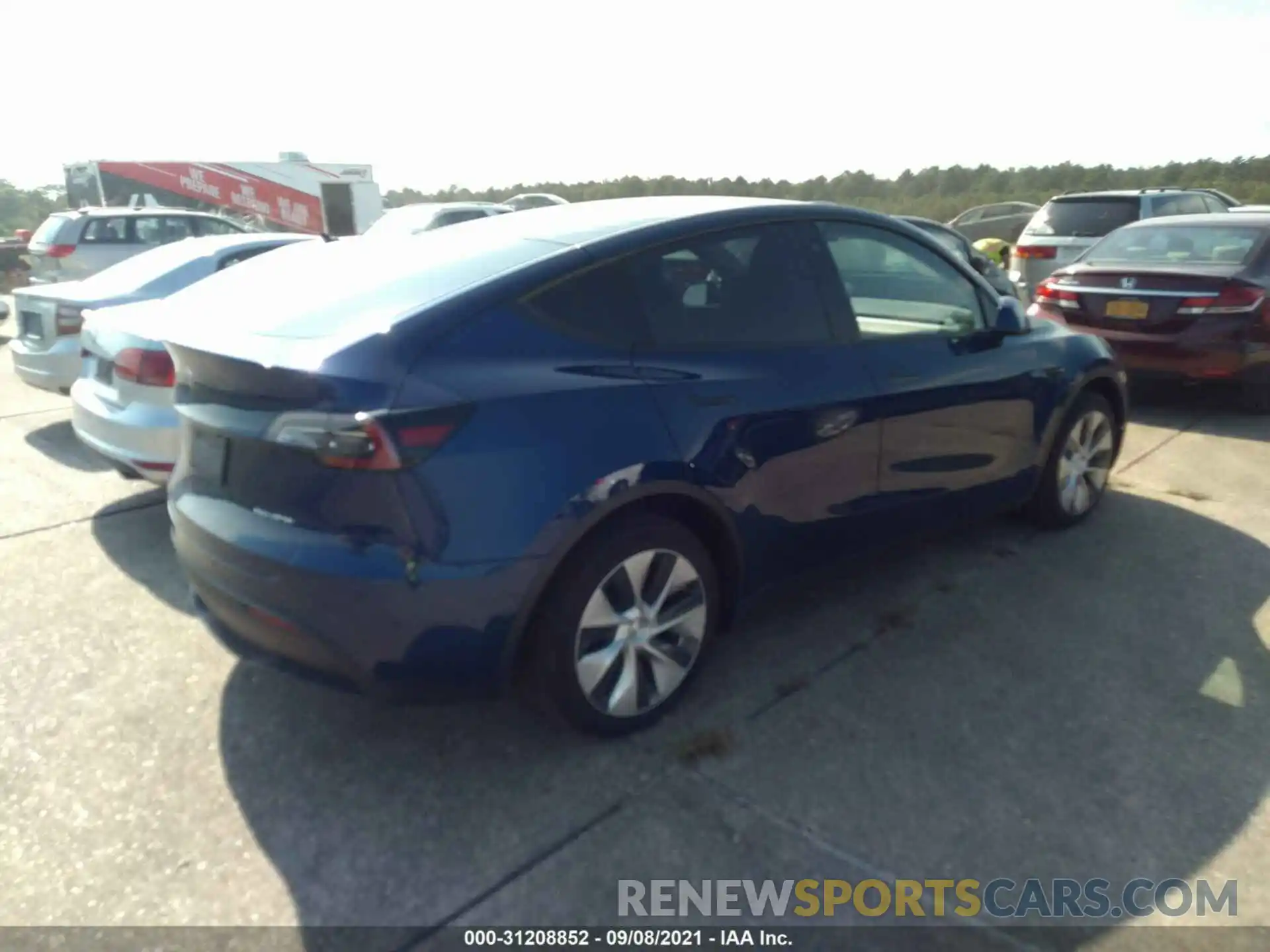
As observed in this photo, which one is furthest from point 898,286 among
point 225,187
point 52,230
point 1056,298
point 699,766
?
point 225,187

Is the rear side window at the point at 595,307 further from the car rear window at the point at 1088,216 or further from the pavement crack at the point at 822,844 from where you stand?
the car rear window at the point at 1088,216

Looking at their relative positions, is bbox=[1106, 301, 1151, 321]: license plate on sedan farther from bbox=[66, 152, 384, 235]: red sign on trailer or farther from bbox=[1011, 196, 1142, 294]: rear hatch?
bbox=[66, 152, 384, 235]: red sign on trailer

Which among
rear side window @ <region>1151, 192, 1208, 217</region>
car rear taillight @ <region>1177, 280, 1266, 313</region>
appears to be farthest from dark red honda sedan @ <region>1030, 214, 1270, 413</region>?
rear side window @ <region>1151, 192, 1208, 217</region>

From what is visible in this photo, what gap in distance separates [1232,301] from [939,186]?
1906 inches

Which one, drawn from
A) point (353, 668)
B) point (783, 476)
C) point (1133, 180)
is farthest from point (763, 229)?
point (1133, 180)

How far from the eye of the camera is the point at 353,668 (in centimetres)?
271

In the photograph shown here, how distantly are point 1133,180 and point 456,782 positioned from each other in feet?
164

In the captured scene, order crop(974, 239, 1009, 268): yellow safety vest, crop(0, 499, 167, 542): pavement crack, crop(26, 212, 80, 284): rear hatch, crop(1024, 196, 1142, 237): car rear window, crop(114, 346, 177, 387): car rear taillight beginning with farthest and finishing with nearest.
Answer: crop(974, 239, 1009, 268): yellow safety vest, crop(26, 212, 80, 284): rear hatch, crop(1024, 196, 1142, 237): car rear window, crop(0, 499, 167, 542): pavement crack, crop(114, 346, 177, 387): car rear taillight

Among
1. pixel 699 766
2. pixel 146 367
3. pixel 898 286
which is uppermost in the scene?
pixel 898 286

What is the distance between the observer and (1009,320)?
433 centimetres

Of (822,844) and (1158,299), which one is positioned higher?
(1158,299)

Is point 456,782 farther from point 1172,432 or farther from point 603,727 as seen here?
point 1172,432

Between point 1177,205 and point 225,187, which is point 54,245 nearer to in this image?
point 1177,205

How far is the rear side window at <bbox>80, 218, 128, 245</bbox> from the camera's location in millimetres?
12352
